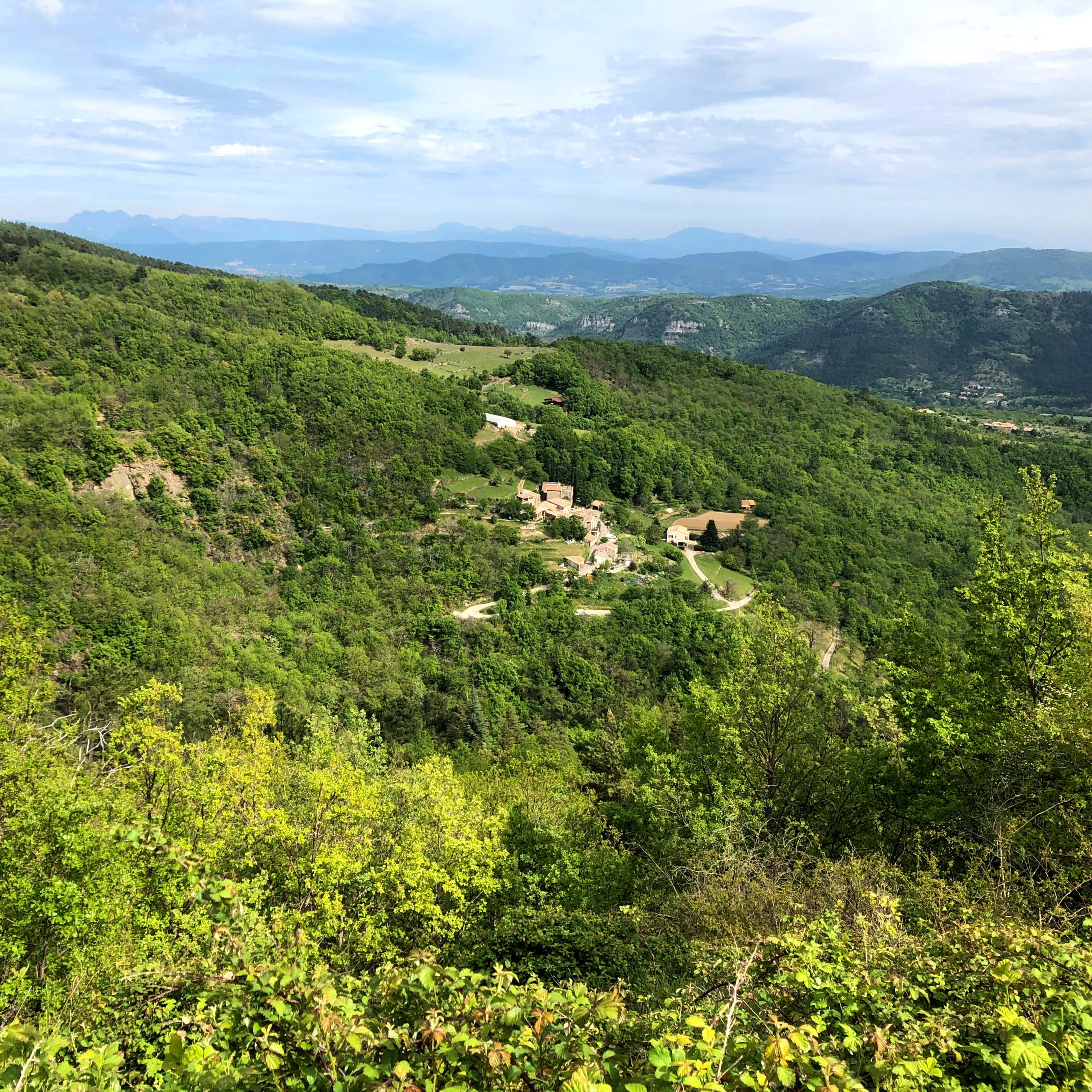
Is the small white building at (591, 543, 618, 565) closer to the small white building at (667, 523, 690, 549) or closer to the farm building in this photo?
the small white building at (667, 523, 690, 549)

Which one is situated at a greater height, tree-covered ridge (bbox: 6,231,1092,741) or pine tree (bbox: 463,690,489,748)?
tree-covered ridge (bbox: 6,231,1092,741)

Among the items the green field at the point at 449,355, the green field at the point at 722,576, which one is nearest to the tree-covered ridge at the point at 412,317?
the green field at the point at 449,355

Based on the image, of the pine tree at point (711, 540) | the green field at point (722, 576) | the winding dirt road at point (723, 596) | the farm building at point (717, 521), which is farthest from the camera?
the farm building at point (717, 521)

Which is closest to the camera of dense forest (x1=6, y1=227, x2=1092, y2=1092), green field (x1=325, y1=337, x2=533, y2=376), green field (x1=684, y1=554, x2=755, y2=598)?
dense forest (x1=6, y1=227, x2=1092, y2=1092)

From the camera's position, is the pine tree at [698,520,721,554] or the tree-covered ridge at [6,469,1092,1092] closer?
the tree-covered ridge at [6,469,1092,1092]

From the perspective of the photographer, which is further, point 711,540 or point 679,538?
point 679,538

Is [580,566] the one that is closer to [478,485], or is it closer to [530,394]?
[478,485]

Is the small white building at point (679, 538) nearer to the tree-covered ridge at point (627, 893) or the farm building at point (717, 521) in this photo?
the farm building at point (717, 521)

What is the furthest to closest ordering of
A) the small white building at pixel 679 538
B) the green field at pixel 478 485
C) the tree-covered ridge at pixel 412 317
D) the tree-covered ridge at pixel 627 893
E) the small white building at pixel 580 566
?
the tree-covered ridge at pixel 412 317
the small white building at pixel 679 538
the green field at pixel 478 485
the small white building at pixel 580 566
the tree-covered ridge at pixel 627 893

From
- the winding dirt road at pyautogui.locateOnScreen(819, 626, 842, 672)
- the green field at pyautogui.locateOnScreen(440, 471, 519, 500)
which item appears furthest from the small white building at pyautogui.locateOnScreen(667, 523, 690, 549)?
the green field at pyautogui.locateOnScreen(440, 471, 519, 500)

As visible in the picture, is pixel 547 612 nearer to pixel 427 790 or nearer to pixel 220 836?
pixel 427 790

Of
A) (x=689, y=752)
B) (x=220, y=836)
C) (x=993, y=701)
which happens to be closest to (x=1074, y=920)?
(x=993, y=701)

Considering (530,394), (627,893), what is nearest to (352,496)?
(530,394)

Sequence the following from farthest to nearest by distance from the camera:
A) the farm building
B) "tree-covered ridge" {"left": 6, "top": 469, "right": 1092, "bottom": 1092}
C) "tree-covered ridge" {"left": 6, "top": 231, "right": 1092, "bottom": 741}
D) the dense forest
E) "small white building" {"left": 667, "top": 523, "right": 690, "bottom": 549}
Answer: the farm building
"small white building" {"left": 667, "top": 523, "right": 690, "bottom": 549}
"tree-covered ridge" {"left": 6, "top": 231, "right": 1092, "bottom": 741}
the dense forest
"tree-covered ridge" {"left": 6, "top": 469, "right": 1092, "bottom": 1092}
